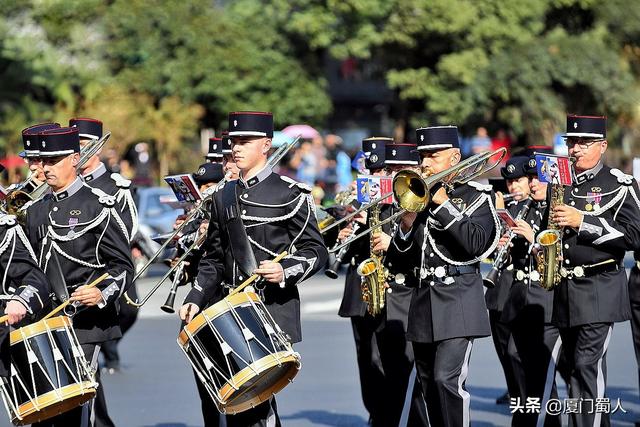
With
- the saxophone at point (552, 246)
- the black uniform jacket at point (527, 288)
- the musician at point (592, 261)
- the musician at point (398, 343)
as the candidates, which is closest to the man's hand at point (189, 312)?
the musician at point (398, 343)

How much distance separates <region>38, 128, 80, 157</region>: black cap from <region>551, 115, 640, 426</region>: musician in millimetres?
3099

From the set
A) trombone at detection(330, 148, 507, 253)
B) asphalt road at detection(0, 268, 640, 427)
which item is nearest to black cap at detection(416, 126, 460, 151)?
trombone at detection(330, 148, 507, 253)

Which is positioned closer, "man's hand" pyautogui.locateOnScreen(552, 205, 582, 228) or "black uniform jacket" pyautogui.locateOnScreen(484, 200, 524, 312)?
"man's hand" pyautogui.locateOnScreen(552, 205, 582, 228)

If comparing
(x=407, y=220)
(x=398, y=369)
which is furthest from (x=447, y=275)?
(x=398, y=369)

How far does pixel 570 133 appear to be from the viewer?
10.1m

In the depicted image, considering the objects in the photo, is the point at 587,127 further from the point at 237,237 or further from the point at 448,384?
the point at 237,237

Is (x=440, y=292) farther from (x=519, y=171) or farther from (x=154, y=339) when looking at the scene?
(x=154, y=339)

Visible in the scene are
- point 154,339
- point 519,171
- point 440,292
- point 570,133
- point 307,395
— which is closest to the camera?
point 440,292

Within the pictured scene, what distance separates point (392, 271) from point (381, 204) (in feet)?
1.74

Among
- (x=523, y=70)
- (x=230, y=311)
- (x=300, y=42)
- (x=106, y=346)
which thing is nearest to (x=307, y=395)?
(x=106, y=346)

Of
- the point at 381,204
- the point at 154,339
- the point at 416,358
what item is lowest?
the point at 154,339

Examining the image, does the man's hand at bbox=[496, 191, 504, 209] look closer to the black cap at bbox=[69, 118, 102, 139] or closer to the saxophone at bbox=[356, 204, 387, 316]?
the saxophone at bbox=[356, 204, 387, 316]

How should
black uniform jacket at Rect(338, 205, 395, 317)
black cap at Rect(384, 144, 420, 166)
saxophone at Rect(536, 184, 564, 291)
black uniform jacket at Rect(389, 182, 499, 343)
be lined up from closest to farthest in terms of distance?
black uniform jacket at Rect(389, 182, 499, 343)
saxophone at Rect(536, 184, 564, 291)
black cap at Rect(384, 144, 420, 166)
black uniform jacket at Rect(338, 205, 395, 317)

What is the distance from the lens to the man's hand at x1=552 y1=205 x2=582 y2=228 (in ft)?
31.4
